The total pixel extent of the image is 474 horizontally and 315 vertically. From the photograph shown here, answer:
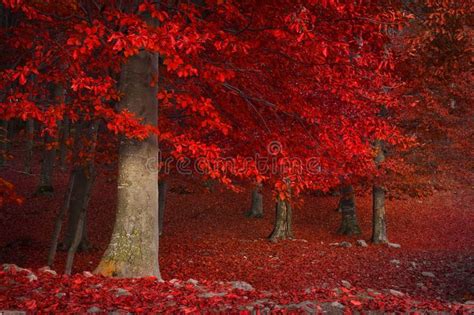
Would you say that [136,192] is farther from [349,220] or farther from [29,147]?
[349,220]

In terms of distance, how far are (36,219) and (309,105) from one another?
15248mm

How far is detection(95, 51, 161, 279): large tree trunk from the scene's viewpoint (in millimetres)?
9906

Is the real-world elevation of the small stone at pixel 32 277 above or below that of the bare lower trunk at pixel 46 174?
below

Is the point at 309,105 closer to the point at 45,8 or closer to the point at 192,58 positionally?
the point at 192,58

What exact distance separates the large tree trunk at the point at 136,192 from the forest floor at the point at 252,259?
63 cm

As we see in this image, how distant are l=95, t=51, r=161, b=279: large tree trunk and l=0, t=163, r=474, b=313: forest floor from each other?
63 cm

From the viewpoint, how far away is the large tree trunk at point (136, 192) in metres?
9.91

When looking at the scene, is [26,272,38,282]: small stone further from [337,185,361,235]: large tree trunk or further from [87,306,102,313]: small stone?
[337,185,361,235]: large tree trunk

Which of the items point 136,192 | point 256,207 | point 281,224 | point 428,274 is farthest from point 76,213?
point 256,207

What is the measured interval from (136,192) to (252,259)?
7.55 meters

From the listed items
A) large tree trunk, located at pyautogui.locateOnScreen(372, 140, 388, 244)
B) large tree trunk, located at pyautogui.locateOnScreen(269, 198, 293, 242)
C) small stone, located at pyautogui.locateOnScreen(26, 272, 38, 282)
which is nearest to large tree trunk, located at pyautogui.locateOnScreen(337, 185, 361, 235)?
large tree trunk, located at pyautogui.locateOnScreen(372, 140, 388, 244)

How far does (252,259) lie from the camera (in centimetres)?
1659

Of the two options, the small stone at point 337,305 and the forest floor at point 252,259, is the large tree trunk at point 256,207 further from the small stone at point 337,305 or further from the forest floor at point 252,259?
the small stone at point 337,305

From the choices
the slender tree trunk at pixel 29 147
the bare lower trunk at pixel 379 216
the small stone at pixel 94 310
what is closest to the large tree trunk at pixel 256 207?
the bare lower trunk at pixel 379 216
